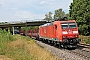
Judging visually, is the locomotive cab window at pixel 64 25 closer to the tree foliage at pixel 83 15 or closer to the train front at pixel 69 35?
the train front at pixel 69 35

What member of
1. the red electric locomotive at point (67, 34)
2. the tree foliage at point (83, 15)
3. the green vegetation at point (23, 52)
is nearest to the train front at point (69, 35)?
the red electric locomotive at point (67, 34)

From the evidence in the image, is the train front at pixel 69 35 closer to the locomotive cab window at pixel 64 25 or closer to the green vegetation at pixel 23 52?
the locomotive cab window at pixel 64 25

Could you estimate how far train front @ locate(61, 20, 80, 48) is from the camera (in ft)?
79.7

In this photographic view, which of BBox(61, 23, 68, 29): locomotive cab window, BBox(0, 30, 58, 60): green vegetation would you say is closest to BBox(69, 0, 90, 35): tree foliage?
BBox(0, 30, 58, 60): green vegetation

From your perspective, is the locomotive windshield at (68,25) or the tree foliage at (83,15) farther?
the tree foliage at (83,15)

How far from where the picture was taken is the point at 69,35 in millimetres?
24641

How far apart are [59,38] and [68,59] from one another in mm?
8179

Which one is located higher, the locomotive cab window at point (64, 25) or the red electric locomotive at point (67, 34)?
the locomotive cab window at point (64, 25)

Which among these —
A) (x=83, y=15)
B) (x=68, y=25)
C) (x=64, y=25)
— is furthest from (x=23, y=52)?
(x=83, y=15)

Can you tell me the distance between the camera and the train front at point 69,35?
2430 centimetres

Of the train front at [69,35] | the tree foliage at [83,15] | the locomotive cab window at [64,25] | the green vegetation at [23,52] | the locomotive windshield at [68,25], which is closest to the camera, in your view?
the green vegetation at [23,52]

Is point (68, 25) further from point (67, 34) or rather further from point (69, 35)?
point (69, 35)

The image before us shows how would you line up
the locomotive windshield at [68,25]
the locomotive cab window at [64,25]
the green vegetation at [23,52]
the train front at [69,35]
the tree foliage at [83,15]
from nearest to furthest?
the green vegetation at [23,52] → the train front at [69,35] → the locomotive windshield at [68,25] → the locomotive cab window at [64,25] → the tree foliage at [83,15]

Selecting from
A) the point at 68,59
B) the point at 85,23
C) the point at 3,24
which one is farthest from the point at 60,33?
the point at 3,24
